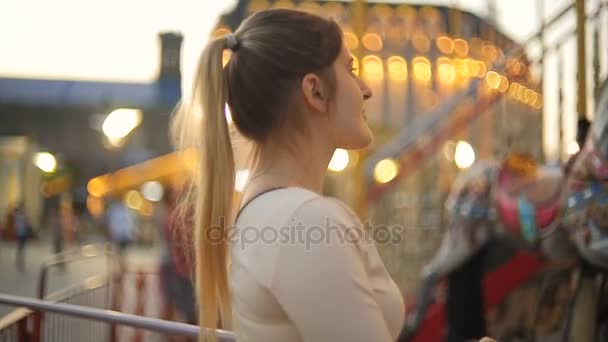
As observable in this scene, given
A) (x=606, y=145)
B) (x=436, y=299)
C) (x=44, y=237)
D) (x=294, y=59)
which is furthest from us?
(x=44, y=237)

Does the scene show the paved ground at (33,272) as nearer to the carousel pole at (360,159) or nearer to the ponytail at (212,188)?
the carousel pole at (360,159)

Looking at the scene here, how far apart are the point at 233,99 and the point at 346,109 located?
19cm

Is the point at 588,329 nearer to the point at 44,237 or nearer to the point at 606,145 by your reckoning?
the point at 606,145

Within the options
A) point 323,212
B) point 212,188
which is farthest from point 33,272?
point 323,212

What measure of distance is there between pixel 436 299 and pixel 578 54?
72.8 inches

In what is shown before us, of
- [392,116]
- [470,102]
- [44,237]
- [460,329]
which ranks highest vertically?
[470,102]

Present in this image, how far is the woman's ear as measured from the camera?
1.19m

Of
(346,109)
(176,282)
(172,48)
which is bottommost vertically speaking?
(176,282)

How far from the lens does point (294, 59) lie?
1185 millimetres

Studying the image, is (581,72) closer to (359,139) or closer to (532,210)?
(532,210)

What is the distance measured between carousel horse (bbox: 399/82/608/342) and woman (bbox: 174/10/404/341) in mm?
1547

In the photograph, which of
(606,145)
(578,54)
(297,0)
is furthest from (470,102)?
(297,0)

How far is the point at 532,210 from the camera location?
128 inches

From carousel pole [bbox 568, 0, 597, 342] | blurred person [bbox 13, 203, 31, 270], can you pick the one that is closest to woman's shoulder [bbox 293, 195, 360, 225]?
carousel pole [bbox 568, 0, 597, 342]
